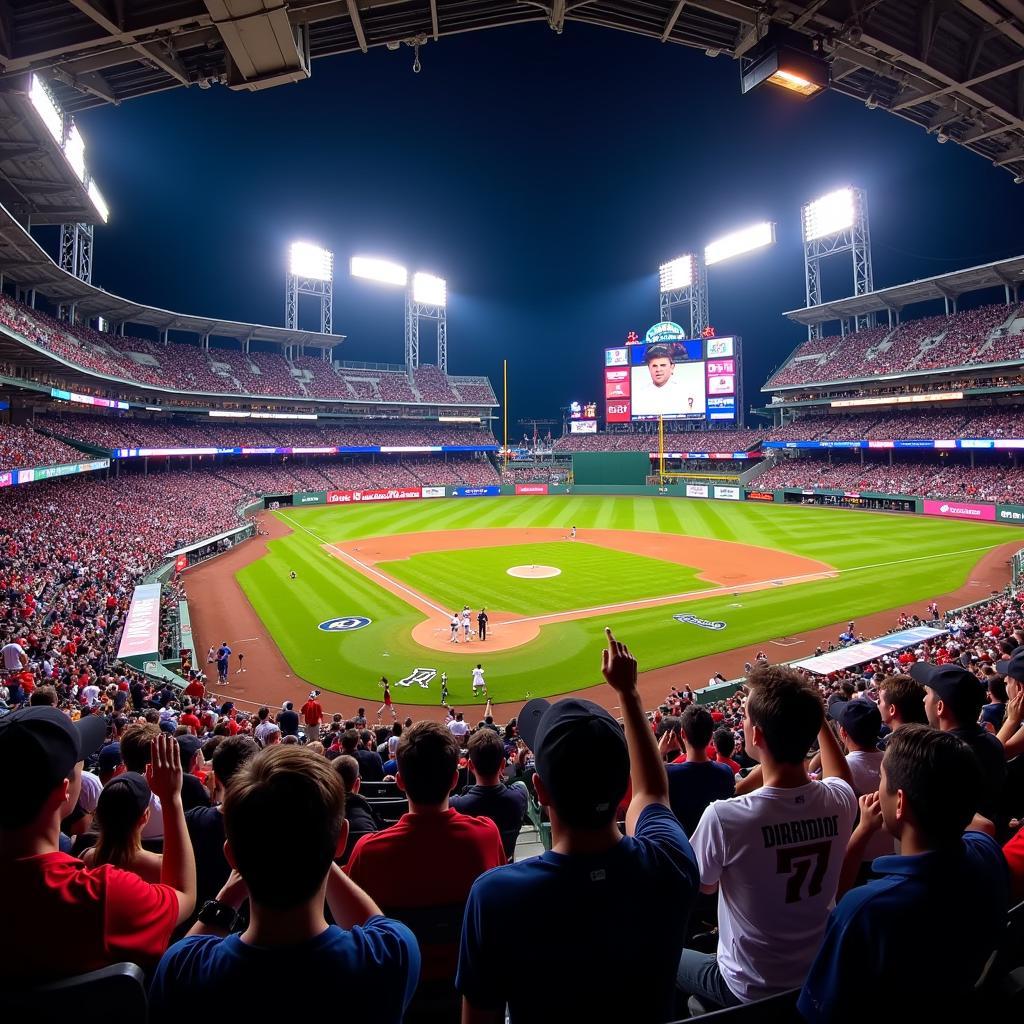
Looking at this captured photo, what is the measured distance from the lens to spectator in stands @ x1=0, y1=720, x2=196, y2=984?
84.7 inches

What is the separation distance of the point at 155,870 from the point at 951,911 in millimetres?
3634

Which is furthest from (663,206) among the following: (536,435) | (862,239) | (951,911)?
(951,911)

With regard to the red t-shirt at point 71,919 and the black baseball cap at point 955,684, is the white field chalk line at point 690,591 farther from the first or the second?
the red t-shirt at point 71,919

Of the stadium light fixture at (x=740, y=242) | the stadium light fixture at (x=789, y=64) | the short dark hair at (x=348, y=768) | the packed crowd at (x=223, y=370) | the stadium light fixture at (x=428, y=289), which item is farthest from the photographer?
the stadium light fixture at (x=428, y=289)

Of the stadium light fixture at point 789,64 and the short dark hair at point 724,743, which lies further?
the stadium light fixture at point 789,64

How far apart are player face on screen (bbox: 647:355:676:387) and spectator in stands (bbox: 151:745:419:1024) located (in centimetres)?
7827

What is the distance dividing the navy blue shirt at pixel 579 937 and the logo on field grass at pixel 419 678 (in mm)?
17092

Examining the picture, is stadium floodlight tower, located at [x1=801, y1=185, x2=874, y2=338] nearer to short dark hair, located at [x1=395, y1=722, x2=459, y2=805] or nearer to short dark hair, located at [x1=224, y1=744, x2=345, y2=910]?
short dark hair, located at [x1=395, y1=722, x2=459, y2=805]

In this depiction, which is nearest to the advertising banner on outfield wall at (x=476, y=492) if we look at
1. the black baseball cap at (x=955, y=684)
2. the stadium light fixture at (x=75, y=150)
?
the stadium light fixture at (x=75, y=150)

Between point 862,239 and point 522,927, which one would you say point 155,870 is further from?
point 862,239

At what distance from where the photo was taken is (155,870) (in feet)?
10.5

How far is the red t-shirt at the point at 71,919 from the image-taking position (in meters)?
2.13

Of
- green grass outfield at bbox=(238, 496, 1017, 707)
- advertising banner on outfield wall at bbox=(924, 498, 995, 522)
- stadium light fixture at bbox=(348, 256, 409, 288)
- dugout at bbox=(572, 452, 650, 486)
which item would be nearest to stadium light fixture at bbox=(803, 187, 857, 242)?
dugout at bbox=(572, 452, 650, 486)

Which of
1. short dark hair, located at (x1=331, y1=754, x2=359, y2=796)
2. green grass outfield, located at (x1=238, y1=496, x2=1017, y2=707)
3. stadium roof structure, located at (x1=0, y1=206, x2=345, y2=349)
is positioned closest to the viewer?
short dark hair, located at (x1=331, y1=754, x2=359, y2=796)
